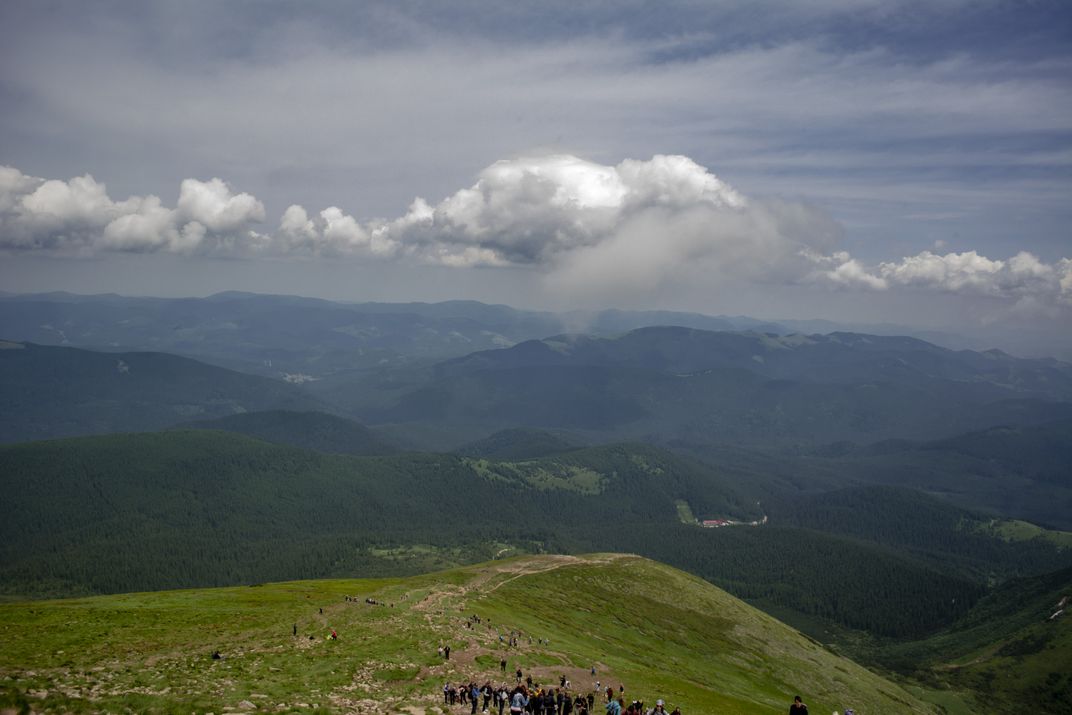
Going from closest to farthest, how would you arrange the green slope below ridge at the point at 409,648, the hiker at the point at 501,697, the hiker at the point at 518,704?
the hiker at the point at 518,704, the green slope below ridge at the point at 409,648, the hiker at the point at 501,697

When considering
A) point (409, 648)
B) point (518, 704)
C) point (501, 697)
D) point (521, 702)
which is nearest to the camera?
point (518, 704)

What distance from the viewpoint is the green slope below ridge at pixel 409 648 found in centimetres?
4403

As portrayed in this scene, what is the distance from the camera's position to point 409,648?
59969 mm

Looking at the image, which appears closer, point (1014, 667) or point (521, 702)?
point (521, 702)

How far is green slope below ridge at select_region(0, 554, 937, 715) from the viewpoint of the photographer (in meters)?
44.0

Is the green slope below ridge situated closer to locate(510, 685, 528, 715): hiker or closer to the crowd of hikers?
the crowd of hikers

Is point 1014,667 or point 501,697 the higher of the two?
point 501,697

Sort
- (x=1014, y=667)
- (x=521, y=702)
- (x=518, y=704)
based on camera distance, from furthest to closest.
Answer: (x=1014, y=667)
(x=521, y=702)
(x=518, y=704)

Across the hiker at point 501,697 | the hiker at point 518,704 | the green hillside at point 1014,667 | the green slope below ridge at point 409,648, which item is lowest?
the green hillside at point 1014,667

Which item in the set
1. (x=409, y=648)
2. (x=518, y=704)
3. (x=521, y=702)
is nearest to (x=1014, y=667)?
(x=409, y=648)

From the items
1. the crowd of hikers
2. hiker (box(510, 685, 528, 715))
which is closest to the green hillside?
the crowd of hikers

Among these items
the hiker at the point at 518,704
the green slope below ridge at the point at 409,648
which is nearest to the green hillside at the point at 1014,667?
the green slope below ridge at the point at 409,648

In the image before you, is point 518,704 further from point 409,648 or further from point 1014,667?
point 1014,667

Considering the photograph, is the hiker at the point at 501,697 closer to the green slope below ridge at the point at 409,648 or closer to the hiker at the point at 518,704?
the hiker at the point at 518,704
